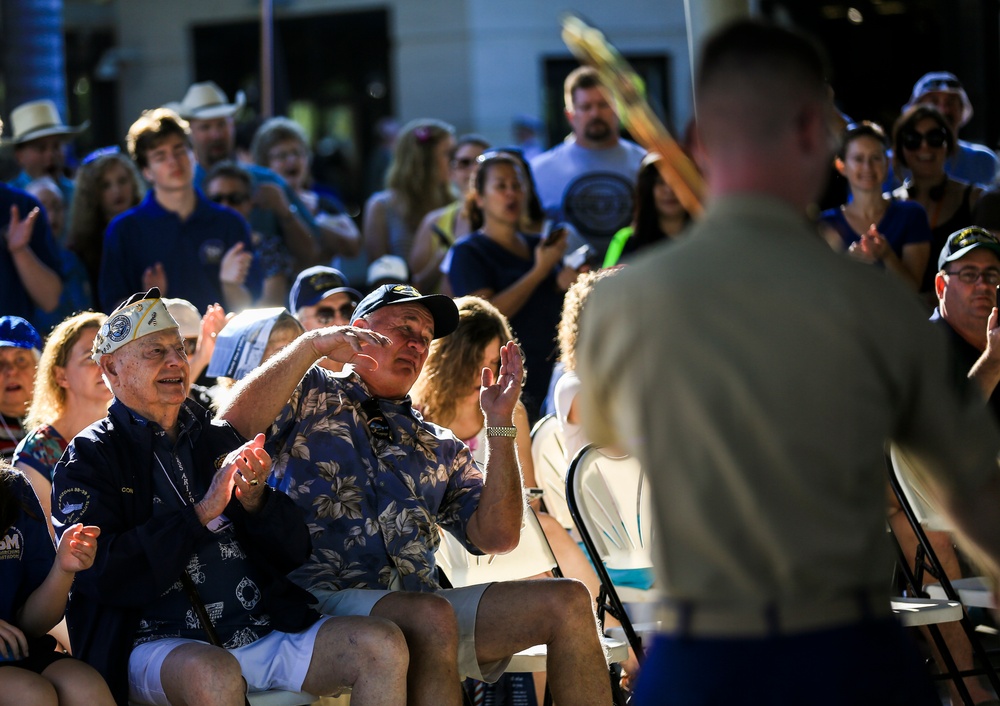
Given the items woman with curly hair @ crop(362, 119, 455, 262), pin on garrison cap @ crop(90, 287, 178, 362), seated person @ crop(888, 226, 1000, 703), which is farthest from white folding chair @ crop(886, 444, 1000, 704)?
woman with curly hair @ crop(362, 119, 455, 262)

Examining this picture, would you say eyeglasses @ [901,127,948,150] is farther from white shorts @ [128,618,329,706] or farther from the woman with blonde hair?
white shorts @ [128,618,329,706]

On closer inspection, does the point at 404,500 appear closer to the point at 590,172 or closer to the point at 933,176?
the point at 590,172

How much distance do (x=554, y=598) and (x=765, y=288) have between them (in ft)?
7.02

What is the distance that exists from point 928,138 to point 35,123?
489 centimetres

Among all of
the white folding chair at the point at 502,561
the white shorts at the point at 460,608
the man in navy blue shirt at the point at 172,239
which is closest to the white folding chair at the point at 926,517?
the white folding chair at the point at 502,561

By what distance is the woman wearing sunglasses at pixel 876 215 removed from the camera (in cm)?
644

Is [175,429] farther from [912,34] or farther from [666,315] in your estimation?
[912,34]

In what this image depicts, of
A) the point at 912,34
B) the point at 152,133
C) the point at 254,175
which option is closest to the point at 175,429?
the point at 152,133

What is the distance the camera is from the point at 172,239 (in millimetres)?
6359

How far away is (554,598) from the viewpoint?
3961mm

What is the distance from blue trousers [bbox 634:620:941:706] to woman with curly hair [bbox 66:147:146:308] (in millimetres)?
5269

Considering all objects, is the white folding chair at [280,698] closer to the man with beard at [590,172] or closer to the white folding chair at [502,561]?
the white folding chair at [502,561]

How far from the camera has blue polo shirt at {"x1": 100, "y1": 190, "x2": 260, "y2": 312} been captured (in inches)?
247

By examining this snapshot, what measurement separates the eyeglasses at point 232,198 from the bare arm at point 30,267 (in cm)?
112
